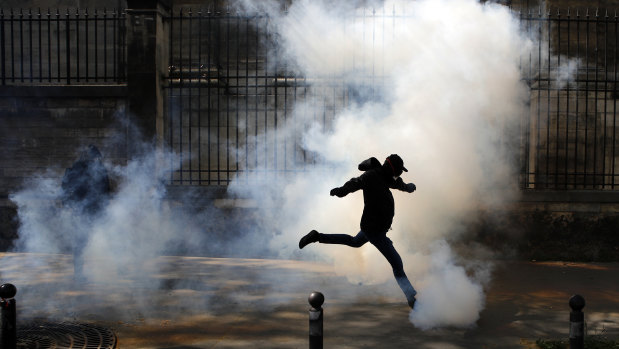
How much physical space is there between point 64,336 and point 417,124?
4.59 metres

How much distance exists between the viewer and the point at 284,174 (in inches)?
352

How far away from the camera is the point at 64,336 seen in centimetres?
454

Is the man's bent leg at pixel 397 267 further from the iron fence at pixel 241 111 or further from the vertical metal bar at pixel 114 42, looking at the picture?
the vertical metal bar at pixel 114 42

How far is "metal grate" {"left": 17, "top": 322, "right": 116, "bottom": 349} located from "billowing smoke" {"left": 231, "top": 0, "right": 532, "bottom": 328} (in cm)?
284

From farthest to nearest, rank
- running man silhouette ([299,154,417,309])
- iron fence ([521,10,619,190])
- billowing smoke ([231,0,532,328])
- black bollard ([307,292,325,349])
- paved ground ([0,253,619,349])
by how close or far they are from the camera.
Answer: iron fence ([521,10,619,190])
billowing smoke ([231,0,532,328])
running man silhouette ([299,154,417,309])
paved ground ([0,253,619,349])
black bollard ([307,292,325,349])

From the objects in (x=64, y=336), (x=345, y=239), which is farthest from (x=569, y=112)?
(x=64, y=336)

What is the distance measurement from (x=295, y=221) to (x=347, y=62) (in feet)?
9.46

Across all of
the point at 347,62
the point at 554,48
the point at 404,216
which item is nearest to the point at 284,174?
the point at 347,62

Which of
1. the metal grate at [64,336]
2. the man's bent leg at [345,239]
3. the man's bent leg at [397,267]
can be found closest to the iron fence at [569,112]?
the man's bent leg at [345,239]

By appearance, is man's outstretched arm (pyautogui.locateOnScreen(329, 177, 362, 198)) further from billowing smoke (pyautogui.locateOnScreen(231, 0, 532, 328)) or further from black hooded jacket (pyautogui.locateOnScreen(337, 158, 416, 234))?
billowing smoke (pyautogui.locateOnScreen(231, 0, 532, 328))

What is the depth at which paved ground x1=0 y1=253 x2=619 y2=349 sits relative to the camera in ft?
15.0

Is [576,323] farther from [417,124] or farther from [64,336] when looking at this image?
[64,336]

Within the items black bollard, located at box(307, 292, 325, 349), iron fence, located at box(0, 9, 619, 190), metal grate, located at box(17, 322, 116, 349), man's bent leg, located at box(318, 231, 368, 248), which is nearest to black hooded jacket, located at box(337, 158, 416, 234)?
man's bent leg, located at box(318, 231, 368, 248)

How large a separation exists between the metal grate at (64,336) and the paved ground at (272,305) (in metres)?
0.13
